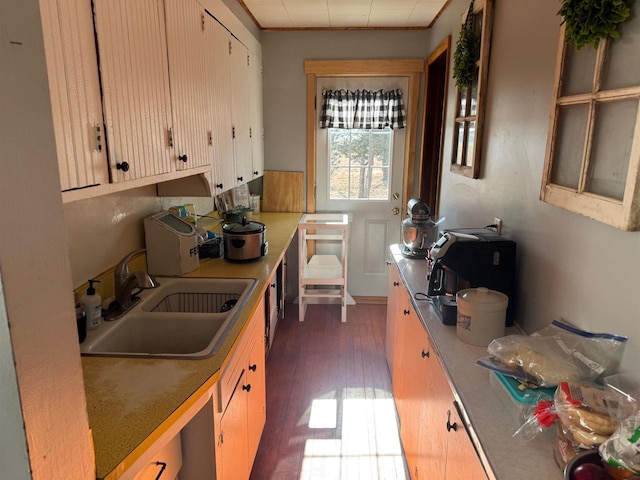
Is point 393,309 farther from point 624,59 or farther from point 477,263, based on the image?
point 624,59

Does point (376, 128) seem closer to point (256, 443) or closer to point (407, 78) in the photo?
point (407, 78)

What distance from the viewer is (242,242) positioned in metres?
2.48

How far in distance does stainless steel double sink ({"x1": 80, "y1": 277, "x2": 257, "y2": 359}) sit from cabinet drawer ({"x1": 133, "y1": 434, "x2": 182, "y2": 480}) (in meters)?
0.27

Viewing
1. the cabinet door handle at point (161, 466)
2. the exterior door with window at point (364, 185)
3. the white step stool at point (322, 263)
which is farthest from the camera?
the exterior door with window at point (364, 185)

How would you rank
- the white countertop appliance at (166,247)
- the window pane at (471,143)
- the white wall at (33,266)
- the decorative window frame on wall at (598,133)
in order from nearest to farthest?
1. the white wall at (33,266)
2. the decorative window frame on wall at (598,133)
3. the white countertop appliance at (166,247)
4. the window pane at (471,143)

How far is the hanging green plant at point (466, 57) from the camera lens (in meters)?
2.40

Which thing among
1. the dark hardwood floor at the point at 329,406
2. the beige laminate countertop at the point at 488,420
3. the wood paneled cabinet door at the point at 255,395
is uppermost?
the beige laminate countertop at the point at 488,420

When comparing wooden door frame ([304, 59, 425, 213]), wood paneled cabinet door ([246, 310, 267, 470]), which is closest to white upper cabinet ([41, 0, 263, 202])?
wood paneled cabinet door ([246, 310, 267, 470])

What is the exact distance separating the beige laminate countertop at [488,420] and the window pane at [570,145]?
0.64 meters

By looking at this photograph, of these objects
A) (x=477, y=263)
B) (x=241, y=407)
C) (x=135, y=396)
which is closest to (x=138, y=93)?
(x=135, y=396)

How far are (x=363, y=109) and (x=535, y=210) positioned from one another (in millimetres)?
2583

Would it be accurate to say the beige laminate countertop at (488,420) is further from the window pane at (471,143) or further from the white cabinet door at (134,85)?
the white cabinet door at (134,85)

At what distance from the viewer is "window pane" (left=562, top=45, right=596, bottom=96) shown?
1301 mm

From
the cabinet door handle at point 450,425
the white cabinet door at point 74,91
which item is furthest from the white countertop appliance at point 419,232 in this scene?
the white cabinet door at point 74,91
